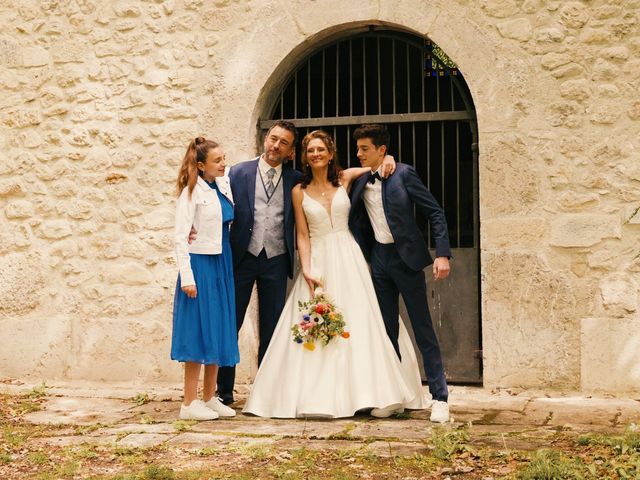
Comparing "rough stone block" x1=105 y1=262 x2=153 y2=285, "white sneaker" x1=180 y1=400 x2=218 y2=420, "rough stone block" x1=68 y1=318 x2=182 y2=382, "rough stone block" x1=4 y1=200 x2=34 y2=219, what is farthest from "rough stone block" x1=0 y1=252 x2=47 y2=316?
"white sneaker" x1=180 y1=400 x2=218 y2=420

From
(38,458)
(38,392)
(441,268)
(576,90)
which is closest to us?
(38,458)

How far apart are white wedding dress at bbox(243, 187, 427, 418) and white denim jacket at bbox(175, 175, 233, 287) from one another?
0.60 m

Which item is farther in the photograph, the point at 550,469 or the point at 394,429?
the point at 394,429

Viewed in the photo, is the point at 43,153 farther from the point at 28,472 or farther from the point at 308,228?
the point at 28,472

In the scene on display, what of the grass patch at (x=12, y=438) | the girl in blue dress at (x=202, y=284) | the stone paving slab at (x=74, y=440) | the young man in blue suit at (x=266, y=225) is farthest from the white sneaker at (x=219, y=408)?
the grass patch at (x=12, y=438)

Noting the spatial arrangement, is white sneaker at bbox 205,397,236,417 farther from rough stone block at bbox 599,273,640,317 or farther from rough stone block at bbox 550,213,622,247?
rough stone block at bbox 599,273,640,317

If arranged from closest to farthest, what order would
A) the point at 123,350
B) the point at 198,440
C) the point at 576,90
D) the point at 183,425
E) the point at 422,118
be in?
the point at 198,440, the point at 183,425, the point at 576,90, the point at 422,118, the point at 123,350

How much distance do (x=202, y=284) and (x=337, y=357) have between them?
94 centimetres

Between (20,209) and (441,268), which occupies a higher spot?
(20,209)

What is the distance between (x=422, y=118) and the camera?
625 cm

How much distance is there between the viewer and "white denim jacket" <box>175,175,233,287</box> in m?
4.88

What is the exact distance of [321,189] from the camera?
17.4 ft

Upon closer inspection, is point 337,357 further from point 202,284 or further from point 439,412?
point 202,284

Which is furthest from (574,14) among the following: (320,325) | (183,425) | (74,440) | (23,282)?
(23,282)
